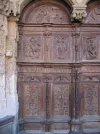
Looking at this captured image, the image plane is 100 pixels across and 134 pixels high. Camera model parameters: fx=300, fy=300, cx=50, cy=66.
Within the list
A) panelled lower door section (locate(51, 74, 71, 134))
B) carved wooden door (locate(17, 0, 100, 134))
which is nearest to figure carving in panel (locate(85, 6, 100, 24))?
carved wooden door (locate(17, 0, 100, 134))

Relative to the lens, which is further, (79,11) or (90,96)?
(90,96)

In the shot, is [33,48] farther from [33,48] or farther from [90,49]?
[90,49]

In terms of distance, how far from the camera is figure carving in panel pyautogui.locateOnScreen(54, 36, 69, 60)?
227 inches

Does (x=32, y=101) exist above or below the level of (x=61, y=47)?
below

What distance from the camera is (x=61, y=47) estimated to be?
5766 millimetres

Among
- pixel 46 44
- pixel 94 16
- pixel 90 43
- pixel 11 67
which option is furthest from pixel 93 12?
pixel 11 67

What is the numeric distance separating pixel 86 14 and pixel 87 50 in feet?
2.28

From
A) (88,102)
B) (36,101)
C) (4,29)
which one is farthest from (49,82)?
(4,29)

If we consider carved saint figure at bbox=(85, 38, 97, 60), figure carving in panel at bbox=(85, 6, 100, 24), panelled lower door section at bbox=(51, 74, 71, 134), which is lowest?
panelled lower door section at bbox=(51, 74, 71, 134)

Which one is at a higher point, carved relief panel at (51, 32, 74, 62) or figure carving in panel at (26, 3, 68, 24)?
figure carving in panel at (26, 3, 68, 24)

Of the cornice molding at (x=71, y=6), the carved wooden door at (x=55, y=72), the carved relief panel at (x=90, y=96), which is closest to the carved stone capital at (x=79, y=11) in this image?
the cornice molding at (x=71, y=6)

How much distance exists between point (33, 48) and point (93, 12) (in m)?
1.35

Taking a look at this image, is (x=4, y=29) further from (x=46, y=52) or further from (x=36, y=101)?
(x=36, y=101)

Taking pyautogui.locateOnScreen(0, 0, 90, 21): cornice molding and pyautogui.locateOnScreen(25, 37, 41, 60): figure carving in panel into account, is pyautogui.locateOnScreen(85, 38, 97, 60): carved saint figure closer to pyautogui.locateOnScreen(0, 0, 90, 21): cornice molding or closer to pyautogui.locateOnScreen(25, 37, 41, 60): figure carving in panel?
pyautogui.locateOnScreen(0, 0, 90, 21): cornice molding
